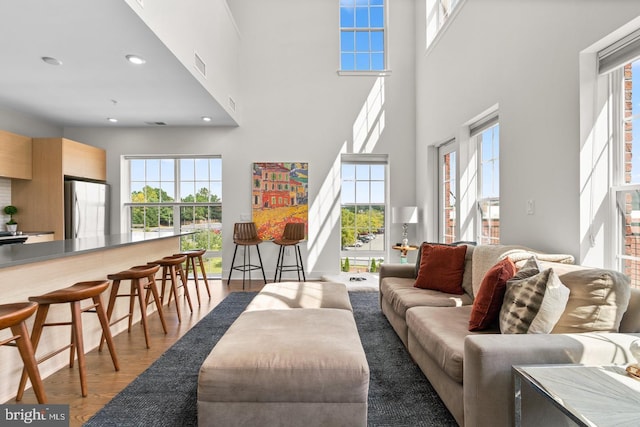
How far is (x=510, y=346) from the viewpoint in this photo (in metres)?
1.48

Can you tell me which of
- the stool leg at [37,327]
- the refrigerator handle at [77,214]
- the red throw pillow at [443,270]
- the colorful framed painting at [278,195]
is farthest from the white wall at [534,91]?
the refrigerator handle at [77,214]

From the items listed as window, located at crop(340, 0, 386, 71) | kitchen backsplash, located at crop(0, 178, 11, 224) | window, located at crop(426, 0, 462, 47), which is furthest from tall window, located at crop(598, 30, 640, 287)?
kitchen backsplash, located at crop(0, 178, 11, 224)

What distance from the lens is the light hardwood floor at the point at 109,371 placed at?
6.70 ft

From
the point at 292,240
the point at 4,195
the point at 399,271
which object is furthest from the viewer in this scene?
the point at 292,240

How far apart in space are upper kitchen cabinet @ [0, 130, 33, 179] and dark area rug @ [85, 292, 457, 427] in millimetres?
3428

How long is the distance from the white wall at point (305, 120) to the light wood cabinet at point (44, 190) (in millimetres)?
1076

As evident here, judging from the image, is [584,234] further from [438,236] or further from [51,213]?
[51,213]

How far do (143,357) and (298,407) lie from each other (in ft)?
5.55

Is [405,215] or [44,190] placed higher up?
[44,190]

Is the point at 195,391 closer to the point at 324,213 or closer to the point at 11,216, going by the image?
the point at 324,213

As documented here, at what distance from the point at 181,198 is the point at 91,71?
274 centimetres

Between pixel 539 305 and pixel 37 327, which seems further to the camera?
pixel 37 327

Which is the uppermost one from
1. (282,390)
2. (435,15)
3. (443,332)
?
(435,15)

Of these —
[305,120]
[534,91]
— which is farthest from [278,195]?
[534,91]
